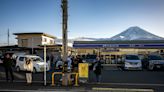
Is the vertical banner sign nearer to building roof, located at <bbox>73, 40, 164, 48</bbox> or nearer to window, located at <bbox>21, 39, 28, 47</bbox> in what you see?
building roof, located at <bbox>73, 40, 164, 48</bbox>

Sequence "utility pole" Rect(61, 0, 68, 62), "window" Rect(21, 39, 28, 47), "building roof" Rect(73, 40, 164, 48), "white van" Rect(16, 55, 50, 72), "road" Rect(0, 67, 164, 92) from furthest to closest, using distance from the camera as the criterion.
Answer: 1. "window" Rect(21, 39, 28, 47)
2. "building roof" Rect(73, 40, 164, 48)
3. "white van" Rect(16, 55, 50, 72)
4. "road" Rect(0, 67, 164, 92)
5. "utility pole" Rect(61, 0, 68, 62)

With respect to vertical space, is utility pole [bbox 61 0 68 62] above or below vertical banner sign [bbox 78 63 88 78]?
above

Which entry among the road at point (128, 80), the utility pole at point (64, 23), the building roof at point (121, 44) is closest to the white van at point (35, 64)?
the road at point (128, 80)

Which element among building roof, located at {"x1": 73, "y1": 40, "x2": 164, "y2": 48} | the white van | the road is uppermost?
building roof, located at {"x1": 73, "y1": 40, "x2": 164, "y2": 48}

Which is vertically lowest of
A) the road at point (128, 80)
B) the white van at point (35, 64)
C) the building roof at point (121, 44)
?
the road at point (128, 80)

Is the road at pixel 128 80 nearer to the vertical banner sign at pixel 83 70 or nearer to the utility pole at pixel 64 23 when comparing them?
the vertical banner sign at pixel 83 70

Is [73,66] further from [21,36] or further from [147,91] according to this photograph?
[21,36]

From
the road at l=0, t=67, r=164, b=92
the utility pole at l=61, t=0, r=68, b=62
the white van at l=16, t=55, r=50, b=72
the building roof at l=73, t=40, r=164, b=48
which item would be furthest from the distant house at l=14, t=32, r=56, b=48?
the utility pole at l=61, t=0, r=68, b=62

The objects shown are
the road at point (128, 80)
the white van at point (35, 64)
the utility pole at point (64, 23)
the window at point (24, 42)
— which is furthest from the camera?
the window at point (24, 42)

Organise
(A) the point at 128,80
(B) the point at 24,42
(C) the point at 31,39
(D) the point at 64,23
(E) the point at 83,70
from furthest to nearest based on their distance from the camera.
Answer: (B) the point at 24,42 < (C) the point at 31,39 < (A) the point at 128,80 < (E) the point at 83,70 < (D) the point at 64,23

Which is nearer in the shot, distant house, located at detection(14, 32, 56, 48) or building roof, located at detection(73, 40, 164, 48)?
building roof, located at detection(73, 40, 164, 48)

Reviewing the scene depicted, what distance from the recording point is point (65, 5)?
13.5 m

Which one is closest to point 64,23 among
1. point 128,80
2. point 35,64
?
point 128,80

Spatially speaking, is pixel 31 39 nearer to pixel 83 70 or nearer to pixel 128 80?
pixel 128 80
